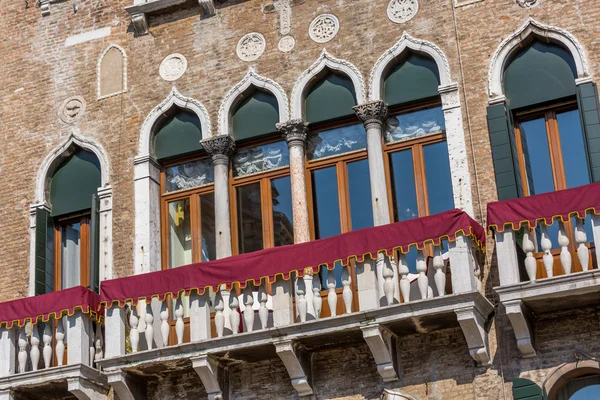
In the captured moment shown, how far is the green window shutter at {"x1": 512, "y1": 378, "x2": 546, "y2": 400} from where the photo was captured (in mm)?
14594

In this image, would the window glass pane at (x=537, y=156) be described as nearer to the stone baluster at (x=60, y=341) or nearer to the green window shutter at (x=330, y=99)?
the green window shutter at (x=330, y=99)

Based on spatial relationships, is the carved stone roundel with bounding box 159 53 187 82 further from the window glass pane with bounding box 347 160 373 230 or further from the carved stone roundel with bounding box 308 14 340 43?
the window glass pane with bounding box 347 160 373 230

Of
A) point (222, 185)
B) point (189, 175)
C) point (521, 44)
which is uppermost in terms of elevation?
point (521, 44)

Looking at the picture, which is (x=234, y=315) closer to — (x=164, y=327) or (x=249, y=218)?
(x=164, y=327)

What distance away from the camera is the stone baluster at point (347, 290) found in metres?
15.3

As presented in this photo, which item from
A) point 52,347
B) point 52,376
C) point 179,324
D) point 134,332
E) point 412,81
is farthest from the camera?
point 412,81

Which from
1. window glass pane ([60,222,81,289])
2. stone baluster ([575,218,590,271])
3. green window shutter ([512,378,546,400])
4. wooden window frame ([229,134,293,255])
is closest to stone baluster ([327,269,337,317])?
wooden window frame ([229,134,293,255])

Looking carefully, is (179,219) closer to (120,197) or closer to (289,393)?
(120,197)

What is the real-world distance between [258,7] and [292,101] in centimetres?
171

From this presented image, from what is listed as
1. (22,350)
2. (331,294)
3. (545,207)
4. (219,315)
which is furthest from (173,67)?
(545,207)

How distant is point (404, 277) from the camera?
15.2m

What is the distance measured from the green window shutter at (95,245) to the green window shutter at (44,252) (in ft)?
2.26

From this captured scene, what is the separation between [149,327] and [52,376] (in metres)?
1.37

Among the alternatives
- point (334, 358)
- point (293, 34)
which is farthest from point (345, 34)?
point (334, 358)
